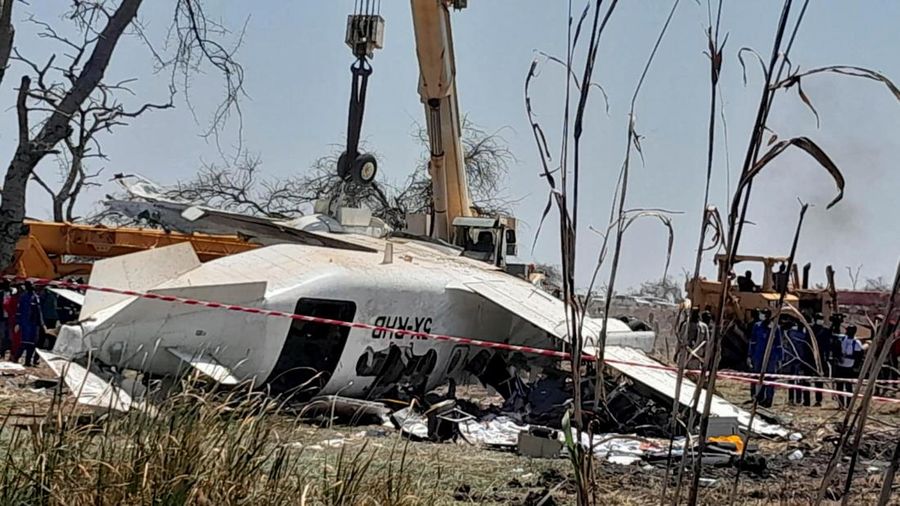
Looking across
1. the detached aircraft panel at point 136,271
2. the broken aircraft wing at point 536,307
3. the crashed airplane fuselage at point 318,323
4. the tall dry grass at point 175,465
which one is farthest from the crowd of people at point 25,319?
the tall dry grass at point 175,465

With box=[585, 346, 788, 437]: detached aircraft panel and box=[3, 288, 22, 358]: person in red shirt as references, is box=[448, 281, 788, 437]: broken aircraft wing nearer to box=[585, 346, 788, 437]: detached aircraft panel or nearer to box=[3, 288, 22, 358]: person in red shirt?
box=[585, 346, 788, 437]: detached aircraft panel

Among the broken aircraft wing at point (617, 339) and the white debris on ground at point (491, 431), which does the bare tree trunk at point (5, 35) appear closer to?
the white debris on ground at point (491, 431)

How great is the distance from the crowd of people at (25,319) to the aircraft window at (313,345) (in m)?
6.15

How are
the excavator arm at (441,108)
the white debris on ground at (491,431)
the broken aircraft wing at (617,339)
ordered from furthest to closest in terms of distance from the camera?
the excavator arm at (441,108) → the broken aircraft wing at (617,339) → the white debris on ground at (491,431)

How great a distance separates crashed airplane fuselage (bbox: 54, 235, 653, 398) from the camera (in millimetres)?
8906

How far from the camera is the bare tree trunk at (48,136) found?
618 centimetres

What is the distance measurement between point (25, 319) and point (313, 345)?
6.89m

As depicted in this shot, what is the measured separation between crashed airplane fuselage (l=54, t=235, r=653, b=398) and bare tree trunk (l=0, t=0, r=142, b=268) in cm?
173

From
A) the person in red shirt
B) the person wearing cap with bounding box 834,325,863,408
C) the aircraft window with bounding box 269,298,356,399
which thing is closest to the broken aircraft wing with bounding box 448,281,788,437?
the aircraft window with bounding box 269,298,356,399

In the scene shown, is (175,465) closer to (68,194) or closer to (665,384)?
Result: (665,384)

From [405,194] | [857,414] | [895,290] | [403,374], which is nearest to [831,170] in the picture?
[895,290]

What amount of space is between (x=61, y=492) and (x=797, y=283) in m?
22.5

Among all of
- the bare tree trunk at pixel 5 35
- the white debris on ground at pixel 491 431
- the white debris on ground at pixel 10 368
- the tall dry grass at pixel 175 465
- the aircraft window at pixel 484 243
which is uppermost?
the bare tree trunk at pixel 5 35

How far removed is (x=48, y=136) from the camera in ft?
20.5
